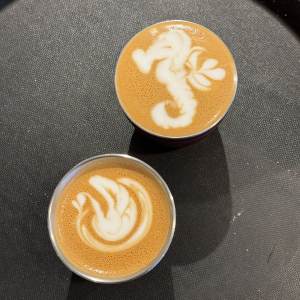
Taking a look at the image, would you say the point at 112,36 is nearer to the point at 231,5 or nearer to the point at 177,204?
the point at 231,5

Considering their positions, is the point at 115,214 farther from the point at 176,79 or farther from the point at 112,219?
the point at 176,79

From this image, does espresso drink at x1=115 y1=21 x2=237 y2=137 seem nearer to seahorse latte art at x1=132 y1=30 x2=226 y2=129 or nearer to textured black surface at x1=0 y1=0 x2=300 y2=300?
seahorse latte art at x1=132 y1=30 x2=226 y2=129

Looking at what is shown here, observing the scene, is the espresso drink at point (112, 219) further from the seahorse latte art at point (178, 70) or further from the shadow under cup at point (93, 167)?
the seahorse latte art at point (178, 70)

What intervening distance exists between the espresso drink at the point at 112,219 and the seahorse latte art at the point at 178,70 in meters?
0.22

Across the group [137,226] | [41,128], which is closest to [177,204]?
[137,226]

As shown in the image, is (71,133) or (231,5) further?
(231,5)

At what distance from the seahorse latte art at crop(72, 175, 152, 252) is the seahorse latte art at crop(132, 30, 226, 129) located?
0.25 metres

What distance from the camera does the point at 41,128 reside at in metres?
1.22

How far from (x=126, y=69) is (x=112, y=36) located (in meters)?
0.33

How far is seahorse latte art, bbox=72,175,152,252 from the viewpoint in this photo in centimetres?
94

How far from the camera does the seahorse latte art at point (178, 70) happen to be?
3.42ft

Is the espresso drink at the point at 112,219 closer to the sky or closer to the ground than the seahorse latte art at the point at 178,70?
closer to the ground

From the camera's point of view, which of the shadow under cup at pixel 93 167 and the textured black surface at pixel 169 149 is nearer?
the shadow under cup at pixel 93 167

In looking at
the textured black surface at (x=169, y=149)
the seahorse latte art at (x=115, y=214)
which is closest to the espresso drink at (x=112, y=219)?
the seahorse latte art at (x=115, y=214)
